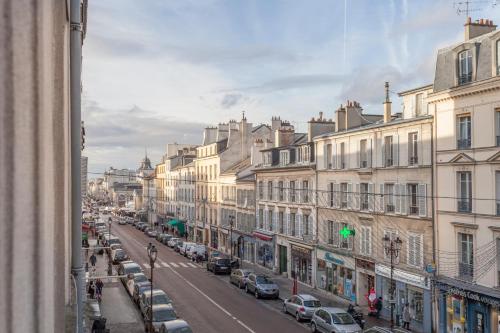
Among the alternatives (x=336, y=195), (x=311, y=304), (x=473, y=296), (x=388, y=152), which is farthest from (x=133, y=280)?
(x=473, y=296)

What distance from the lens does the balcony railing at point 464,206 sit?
79.5ft

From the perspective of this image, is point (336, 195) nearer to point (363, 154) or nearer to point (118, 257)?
point (363, 154)

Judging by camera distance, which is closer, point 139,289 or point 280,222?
point 139,289

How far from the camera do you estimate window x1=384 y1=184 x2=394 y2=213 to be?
29.8m

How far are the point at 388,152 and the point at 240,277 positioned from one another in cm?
1512

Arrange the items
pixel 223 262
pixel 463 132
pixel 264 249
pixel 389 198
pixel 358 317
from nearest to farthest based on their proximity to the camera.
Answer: pixel 463 132
pixel 358 317
pixel 389 198
pixel 223 262
pixel 264 249

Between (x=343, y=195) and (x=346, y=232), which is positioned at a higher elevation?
(x=343, y=195)

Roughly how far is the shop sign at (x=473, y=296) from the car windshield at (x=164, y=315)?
13.3 meters

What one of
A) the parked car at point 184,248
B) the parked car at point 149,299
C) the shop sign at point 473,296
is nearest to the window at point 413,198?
the shop sign at point 473,296

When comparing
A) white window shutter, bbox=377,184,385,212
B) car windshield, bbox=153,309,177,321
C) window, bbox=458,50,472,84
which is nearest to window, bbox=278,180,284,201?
white window shutter, bbox=377,184,385,212

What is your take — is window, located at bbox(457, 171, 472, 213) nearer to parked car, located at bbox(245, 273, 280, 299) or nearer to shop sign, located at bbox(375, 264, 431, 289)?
shop sign, located at bbox(375, 264, 431, 289)

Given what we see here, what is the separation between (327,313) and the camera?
24.9 m

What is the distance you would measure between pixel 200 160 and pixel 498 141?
49846 millimetres

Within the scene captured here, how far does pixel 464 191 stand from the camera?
81.1 feet
